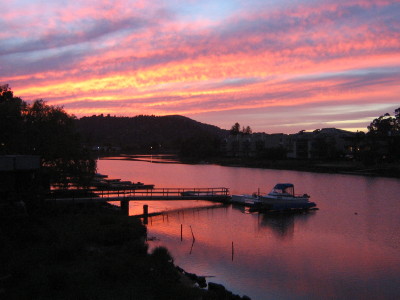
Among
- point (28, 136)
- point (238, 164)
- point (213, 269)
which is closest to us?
point (213, 269)

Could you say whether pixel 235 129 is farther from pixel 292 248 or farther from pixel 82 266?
pixel 82 266

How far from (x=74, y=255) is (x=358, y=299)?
12.5 meters

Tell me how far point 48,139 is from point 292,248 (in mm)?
20216

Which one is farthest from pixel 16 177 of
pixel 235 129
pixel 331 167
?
pixel 235 129

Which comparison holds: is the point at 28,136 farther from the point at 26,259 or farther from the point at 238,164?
the point at 238,164

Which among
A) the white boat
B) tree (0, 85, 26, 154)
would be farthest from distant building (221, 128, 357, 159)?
tree (0, 85, 26, 154)

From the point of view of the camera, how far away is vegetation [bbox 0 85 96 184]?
3194 cm

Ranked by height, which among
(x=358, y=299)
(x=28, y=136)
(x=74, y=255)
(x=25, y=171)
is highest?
(x=28, y=136)

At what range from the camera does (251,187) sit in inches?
2500

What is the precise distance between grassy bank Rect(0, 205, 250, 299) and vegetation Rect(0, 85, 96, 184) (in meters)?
10.1

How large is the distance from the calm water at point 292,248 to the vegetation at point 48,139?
781 cm

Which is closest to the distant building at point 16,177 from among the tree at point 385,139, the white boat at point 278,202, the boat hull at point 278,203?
the boat hull at point 278,203

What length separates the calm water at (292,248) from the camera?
2011 cm

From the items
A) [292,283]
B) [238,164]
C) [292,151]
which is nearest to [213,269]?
[292,283]
